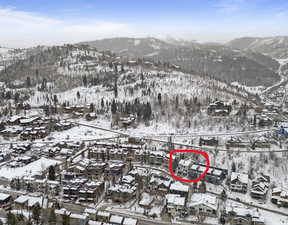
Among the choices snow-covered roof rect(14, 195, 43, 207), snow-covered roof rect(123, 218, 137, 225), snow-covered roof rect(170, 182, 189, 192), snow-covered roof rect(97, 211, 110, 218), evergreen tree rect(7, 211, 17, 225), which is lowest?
snow-covered roof rect(123, 218, 137, 225)

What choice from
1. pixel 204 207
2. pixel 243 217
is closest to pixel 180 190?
pixel 204 207

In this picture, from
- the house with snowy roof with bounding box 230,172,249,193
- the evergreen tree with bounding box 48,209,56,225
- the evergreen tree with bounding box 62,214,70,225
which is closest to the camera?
the evergreen tree with bounding box 62,214,70,225

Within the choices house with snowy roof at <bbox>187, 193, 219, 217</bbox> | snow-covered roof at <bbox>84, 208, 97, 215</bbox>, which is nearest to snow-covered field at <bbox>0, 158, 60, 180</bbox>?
snow-covered roof at <bbox>84, 208, 97, 215</bbox>

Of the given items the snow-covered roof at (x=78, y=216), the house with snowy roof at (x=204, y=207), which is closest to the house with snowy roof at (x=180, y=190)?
the house with snowy roof at (x=204, y=207)

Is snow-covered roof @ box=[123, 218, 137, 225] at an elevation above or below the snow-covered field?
below

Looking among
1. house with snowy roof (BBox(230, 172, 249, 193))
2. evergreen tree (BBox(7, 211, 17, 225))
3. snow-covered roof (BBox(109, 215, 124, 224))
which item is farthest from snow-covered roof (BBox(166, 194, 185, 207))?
evergreen tree (BBox(7, 211, 17, 225))

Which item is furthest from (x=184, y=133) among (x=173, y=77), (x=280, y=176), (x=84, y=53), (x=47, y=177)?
(x=84, y=53)

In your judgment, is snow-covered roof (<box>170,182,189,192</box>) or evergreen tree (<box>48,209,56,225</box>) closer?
evergreen tree (<box>48,209,56,225</box>)

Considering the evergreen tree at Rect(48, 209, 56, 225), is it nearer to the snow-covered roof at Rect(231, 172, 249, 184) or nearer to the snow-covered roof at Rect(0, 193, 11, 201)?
the snow-covered roof at Rect(0, 193, 11, 201)

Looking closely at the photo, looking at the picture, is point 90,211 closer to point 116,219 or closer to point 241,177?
point 116,219

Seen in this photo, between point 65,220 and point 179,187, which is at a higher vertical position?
point 65,220

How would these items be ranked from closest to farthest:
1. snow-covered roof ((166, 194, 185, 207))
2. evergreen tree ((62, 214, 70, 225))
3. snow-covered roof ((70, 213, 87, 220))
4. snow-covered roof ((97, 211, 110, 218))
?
1. evergreen tree ((62, 214, 70, 225))
2. snow-covered roof ((70, 213, 87, 220))
3. snow-covered roof ((97, 211, 110, 218))
4. snow-covered roof ((166, 194, 185, 207))
